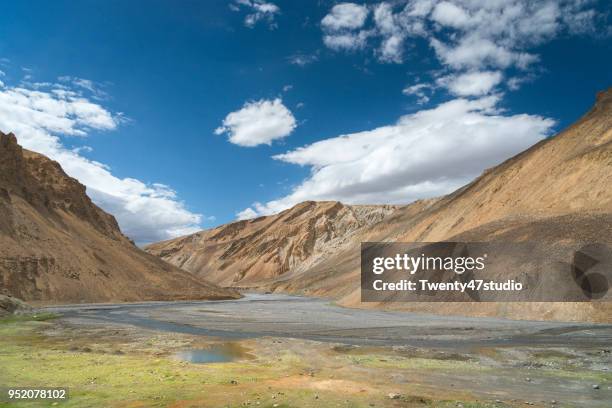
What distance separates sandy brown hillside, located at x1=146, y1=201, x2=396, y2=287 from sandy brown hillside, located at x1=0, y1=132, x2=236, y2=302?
6109 cm

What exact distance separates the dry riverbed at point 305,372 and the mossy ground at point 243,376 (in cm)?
3

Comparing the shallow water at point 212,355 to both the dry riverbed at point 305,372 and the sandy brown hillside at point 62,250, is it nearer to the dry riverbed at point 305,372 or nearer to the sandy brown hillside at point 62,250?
the dry riverbed at point 305,372

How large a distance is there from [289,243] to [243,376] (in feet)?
488

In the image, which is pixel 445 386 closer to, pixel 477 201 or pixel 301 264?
pixel 477 201

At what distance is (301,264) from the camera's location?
153 meters

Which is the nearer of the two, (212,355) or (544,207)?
(212,355)

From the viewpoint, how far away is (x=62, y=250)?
67.6 meters

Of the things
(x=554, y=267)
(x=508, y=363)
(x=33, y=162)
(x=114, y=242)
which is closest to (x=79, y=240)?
(x=114, y=242)

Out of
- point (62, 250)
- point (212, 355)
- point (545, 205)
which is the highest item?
point (545, 205)

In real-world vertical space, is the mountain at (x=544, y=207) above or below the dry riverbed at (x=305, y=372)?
above

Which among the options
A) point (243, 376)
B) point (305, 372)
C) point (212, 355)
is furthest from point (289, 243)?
point (243, 376)

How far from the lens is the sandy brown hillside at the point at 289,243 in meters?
155

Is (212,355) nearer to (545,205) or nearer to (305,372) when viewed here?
(305,372)

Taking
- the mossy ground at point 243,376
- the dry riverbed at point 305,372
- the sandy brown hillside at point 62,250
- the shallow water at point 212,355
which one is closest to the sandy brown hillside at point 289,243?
the sandy brown hillside at point 62,250
